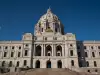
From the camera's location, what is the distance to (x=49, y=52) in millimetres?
83250

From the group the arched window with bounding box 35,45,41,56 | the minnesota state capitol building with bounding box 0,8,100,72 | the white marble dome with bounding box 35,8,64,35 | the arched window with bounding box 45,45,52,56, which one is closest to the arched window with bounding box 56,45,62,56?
the minnesota state capitol building with bounding box 0,8,100,72

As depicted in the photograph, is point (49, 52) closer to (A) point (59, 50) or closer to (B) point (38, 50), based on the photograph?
(A) point (59, 50)

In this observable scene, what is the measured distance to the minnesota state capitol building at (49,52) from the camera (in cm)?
7562

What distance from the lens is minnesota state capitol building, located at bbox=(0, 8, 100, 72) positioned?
75625 mm

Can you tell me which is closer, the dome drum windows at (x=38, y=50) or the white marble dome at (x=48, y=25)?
the dome drum windows at (x=38, y=50)

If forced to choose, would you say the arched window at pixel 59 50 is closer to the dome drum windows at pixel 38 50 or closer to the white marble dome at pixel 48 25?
the dome drum windows at pixel 38 50

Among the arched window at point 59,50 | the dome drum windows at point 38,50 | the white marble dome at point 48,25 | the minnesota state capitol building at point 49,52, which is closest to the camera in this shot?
the minnesota state capitol building at point 49,52

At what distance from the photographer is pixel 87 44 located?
84.6 metres

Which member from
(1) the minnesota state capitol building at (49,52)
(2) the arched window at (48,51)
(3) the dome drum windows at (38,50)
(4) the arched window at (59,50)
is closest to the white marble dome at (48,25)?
(1) the minnesota state capitol building at (49,52)

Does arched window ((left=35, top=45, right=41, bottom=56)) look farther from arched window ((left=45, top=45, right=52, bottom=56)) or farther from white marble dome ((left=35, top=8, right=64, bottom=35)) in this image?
white marble dome ((left=35, top=8, right=64, bottom=35))

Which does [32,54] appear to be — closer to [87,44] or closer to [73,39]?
[73,39]

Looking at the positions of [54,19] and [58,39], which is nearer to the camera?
[58,39]

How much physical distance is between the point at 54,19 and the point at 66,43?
102 ft

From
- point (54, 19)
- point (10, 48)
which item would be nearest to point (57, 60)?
point (10, 48)
